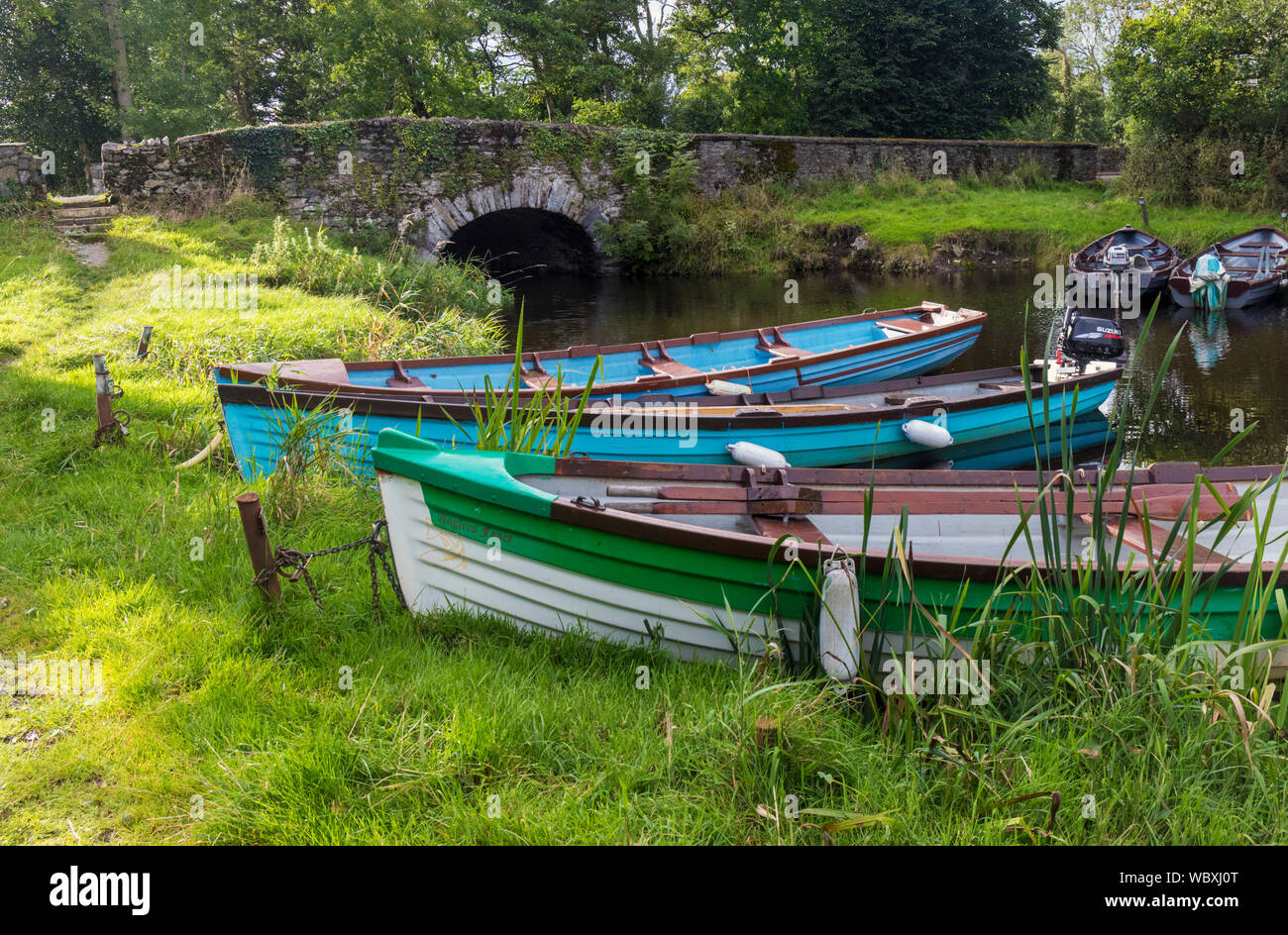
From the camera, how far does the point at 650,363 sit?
8.15 m

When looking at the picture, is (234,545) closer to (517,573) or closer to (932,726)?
(517,573)

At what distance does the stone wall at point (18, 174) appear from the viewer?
12.9 m

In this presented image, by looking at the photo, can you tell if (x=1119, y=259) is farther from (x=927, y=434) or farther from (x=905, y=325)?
(x=927, y=434)

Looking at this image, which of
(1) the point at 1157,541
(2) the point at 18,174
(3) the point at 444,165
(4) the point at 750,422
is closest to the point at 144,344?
(4) the point at 750,422

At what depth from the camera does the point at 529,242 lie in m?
22.0

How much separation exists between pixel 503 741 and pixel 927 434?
4575 mm

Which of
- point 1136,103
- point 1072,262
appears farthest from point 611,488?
point 1136,103

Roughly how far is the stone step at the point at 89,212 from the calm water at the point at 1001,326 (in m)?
6.19

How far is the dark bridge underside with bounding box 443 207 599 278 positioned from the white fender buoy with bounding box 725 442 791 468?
1522cm

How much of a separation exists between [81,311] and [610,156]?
42.3 feet
